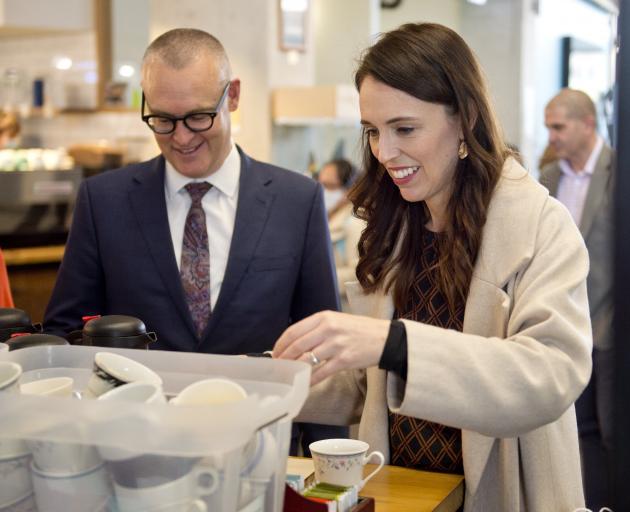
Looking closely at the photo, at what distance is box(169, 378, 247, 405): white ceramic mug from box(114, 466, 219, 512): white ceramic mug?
139 mm

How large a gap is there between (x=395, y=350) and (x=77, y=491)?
0.60 metres

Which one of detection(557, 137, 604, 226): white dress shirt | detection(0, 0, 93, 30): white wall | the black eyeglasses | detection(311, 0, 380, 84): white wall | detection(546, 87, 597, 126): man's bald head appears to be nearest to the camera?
the black eyeglasses

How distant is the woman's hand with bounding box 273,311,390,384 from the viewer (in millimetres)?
1450

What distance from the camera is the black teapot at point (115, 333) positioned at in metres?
1.63

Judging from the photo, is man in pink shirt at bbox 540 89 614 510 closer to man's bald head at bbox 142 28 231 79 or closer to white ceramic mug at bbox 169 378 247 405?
man's bald head at bbox 142 28 231 79

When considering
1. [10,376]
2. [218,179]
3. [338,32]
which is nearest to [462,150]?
[218,179]

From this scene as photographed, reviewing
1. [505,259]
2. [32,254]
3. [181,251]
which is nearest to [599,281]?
[181,251]

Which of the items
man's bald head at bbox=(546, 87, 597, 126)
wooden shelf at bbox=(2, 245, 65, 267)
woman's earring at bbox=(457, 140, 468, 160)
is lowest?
wooden shelf at bbox=(2, 245, 65, 267)

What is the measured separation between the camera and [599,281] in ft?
14.8

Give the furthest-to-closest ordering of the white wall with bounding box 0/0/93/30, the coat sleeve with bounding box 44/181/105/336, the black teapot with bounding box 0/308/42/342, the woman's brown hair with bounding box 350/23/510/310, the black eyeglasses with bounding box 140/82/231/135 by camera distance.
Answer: the white wall with bounding box 0/0/93/30
the coat sleeve with bounding box 44/181/105/336
the black eyeglasses with bounding box 140/82/231/135
the woman's brown hair with bounding box 350/23/510/310
the black teapot with bounding box 0/308/42/342

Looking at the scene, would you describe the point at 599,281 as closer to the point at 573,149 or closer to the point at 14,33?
the point at 573,149

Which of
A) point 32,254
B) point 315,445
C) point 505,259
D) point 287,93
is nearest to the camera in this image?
point 315,445

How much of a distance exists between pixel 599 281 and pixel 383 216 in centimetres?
262

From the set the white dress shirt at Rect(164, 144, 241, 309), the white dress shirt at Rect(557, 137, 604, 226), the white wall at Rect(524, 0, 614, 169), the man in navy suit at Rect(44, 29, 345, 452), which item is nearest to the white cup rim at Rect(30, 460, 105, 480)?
the man in navy suit at Rect(44, 29, 345, 452)
